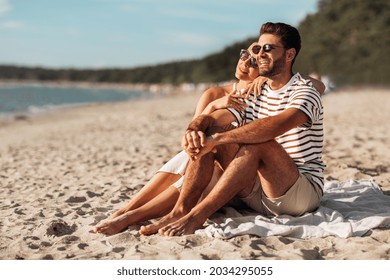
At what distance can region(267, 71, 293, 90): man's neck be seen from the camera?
331 cm

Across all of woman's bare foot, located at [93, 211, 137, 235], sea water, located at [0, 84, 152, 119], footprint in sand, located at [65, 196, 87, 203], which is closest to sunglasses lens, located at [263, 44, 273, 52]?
woman's bare foot, located at [93, 211, 137, 235]

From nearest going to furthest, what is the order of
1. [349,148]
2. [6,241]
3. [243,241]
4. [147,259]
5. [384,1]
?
[147,259]
[243,241]
[6,241]
[349,148]
[384,1]

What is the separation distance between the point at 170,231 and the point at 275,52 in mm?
1326

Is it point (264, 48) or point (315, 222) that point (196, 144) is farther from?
point (315, 222)

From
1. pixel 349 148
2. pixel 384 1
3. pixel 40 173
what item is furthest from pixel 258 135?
pixel 384 1

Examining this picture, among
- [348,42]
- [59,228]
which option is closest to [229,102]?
[59,228]

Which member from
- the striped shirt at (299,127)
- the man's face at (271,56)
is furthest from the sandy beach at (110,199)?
the man's face at (271,56)

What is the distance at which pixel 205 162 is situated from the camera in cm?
324

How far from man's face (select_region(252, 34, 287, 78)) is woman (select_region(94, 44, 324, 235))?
0.19m

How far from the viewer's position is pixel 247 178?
122 inches

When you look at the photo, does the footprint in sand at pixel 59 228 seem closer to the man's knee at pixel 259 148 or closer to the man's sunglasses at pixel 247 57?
the man's knee at pixel 259 148

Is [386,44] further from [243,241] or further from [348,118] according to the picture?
[243,241]

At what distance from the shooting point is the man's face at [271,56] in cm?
319

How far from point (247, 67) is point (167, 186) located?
1.03 meters
